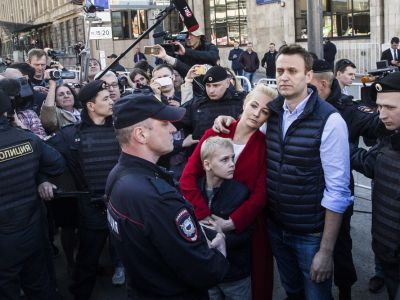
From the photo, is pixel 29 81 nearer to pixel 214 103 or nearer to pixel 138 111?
pixel 214 103

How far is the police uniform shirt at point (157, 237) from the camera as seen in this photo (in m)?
2.09

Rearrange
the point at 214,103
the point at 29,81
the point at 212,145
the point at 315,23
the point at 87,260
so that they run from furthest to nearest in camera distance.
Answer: the point at 315,23 < the point at 29,81 < the point at 214,103 < the point at 87,260 < the point at 212,145

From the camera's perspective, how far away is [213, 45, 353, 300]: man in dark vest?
295 cm

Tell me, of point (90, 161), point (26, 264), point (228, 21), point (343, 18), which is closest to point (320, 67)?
point (90, 161)

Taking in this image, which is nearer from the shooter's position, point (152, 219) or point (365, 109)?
point (152, 219)

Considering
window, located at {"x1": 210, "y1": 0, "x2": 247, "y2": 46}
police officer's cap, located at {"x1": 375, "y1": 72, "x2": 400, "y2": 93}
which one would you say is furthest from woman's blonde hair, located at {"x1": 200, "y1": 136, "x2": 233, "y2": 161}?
window, located at {"x1": 210, "y1": 0, "x2": 247, "y2": 46}

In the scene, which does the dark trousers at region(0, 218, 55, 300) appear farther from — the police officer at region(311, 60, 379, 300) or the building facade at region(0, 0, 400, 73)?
the building facade at region(0, 0, 400, 73)

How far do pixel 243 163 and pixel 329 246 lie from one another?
0.80 meters

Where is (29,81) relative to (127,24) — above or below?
below

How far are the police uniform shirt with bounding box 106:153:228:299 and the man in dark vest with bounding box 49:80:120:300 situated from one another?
1799 mm

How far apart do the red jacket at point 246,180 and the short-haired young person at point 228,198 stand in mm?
57

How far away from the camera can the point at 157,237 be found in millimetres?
2088

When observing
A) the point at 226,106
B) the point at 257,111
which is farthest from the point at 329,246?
the point at 226,106

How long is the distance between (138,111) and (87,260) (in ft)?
7.67
